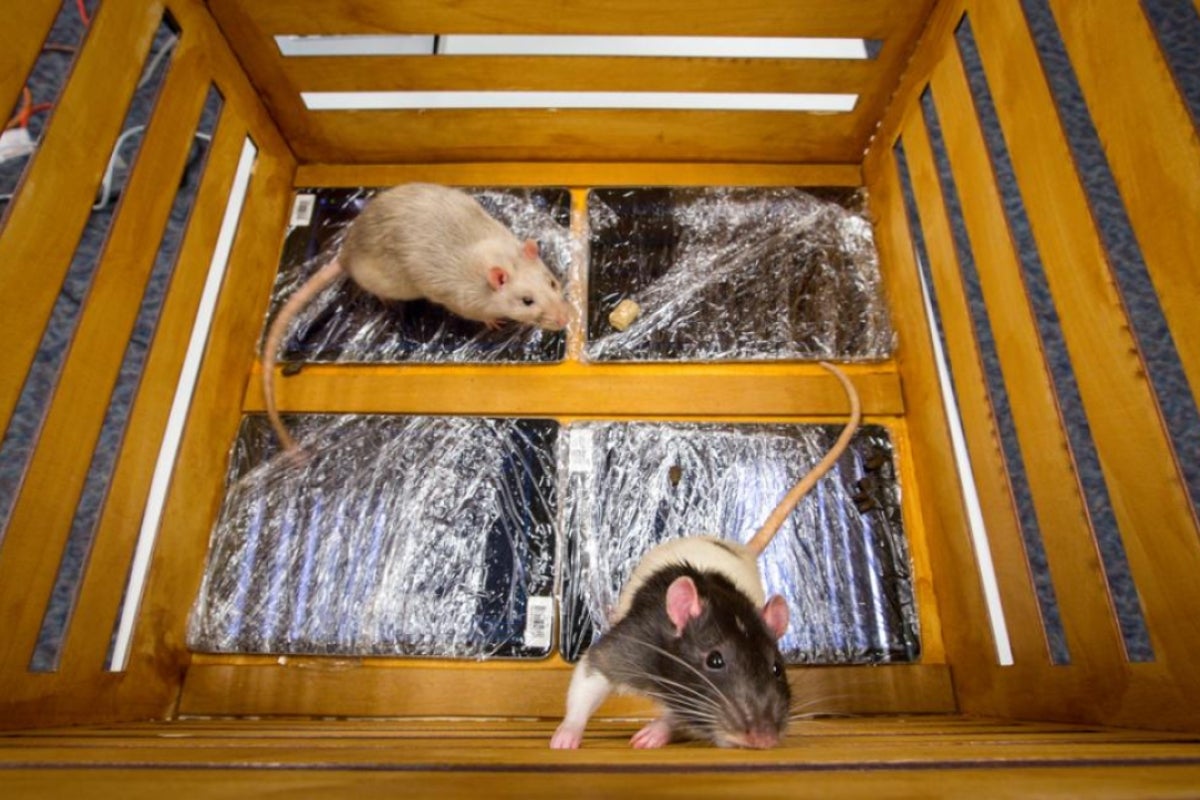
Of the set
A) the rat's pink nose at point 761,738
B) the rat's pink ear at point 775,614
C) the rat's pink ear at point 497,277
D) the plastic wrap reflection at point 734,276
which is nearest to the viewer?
the rat's pink nose at point 761,738

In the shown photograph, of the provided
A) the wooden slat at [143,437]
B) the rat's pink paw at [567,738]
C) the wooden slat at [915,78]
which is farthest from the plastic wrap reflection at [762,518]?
the wooden slat at [143,437]

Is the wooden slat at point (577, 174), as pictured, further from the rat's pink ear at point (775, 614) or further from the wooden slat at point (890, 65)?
the rat's pink ear at point (775, 614)

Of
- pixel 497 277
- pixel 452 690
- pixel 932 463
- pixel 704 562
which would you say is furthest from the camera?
pixel 497 277

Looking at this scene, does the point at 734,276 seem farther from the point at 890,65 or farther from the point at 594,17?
the point at 594,17

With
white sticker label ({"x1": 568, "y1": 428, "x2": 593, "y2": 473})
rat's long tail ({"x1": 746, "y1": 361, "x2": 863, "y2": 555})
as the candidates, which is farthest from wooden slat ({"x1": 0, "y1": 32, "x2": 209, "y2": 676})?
rat's long tail ({"x1": 746, "y1": 361, "x2": 863, "y2": 555})

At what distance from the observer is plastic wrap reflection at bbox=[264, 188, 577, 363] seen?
6.77 ft

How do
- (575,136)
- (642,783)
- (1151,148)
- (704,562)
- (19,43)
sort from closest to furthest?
(642,783)
(1151,148)
(19,43)
(704,562)
(575,136)

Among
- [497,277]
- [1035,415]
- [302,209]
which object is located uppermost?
[302,209]

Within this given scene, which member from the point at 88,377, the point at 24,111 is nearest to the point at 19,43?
the point at 24,111

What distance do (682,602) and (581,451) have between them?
28.9 inches

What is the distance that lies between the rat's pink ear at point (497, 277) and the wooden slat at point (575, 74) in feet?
1.83

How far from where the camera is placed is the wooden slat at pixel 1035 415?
4.05 ft

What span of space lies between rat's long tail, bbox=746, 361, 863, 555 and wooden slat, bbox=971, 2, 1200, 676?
678mm

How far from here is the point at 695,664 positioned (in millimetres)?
1271
